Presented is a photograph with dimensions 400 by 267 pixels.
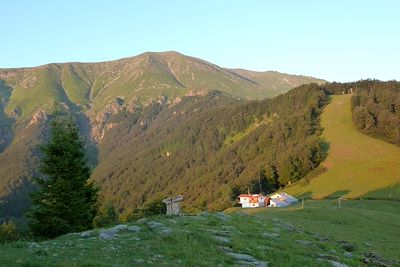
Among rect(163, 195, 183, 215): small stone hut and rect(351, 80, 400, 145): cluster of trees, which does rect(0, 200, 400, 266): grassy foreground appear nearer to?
rect(163, 195, 183, 215): small stone hut

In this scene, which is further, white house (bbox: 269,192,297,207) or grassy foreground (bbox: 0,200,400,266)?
white house (bbox: 269,192,297,207)

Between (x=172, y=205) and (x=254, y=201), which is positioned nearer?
(x=172, y=205)

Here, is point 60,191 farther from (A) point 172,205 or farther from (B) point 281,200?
(B) point 281,200

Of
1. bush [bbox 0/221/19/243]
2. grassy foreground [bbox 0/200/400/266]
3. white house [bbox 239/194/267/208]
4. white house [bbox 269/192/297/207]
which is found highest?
grassy foreground [bbox 0/200/400/266]

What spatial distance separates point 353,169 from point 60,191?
10914 cm

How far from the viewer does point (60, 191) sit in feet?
116

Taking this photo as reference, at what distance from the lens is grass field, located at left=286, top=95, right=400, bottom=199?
11162cm

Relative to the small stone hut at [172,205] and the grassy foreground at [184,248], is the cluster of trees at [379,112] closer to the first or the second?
the grassy foreground at [184,248]

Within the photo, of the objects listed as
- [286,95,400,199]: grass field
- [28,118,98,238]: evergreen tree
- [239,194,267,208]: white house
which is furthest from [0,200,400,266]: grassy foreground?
[286,95,400,199]: grass field

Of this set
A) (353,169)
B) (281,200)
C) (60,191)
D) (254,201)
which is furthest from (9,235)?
(353,169)

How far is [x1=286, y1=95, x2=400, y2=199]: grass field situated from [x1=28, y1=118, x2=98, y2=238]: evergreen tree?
82.7 meters

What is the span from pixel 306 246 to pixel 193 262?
11.0 metres

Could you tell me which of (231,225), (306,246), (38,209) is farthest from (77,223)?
(306,246)

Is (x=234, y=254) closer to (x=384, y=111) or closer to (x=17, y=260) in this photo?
(x=17, y=260)
